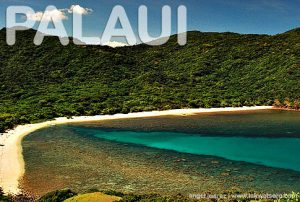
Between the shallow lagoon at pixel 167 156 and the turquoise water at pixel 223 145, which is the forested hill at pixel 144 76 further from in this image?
the turquoise water at pixel 223 145

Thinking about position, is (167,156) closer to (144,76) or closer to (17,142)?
(17,142)

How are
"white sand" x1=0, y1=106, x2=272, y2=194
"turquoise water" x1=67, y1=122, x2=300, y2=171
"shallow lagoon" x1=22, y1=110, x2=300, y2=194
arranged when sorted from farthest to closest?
"turquoise water" x1=67, y1=122, x2=300, y2=171, "white sand" x1=0, y1=106, x2=272, y2=194, "shallow lagoon" x1=22, y1=110, x2=300, y2=194

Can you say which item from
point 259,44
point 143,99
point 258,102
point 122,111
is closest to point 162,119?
point 122,111

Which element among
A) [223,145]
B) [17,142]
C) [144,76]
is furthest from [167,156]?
[144,76]

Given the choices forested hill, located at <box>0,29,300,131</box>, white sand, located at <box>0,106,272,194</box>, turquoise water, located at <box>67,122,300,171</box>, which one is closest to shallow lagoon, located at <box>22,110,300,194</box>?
turquoise water, located at <box>67,122,300,171</box>

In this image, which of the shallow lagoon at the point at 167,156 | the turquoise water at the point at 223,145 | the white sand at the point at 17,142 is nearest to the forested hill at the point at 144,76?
the white sand at the point at 17,142

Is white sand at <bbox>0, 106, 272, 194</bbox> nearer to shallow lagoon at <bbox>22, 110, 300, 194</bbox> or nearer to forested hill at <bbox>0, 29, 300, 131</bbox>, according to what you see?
shallow lagoon at <bbox>22, 110, 300, 194</bbox>
